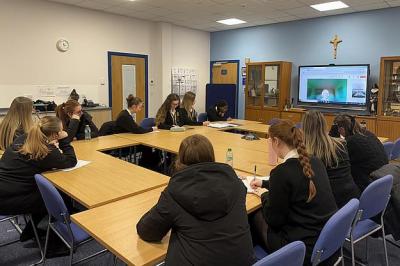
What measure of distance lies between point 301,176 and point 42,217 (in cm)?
212

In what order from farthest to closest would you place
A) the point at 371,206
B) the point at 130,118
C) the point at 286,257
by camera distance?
the point at 130,118
the point at 371,206
the point at 286,257

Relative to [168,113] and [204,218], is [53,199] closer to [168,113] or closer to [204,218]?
[204,218]

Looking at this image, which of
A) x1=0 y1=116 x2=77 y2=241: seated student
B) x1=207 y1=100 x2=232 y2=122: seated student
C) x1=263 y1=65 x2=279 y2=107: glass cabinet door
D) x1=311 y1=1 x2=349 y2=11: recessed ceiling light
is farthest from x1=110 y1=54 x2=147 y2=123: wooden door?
x1=0 y1=116 x2=77 y2=241: seated student

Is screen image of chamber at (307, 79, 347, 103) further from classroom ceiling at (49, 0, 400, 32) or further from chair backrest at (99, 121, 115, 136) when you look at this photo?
chair backrest at (99, 121, 115, 136)

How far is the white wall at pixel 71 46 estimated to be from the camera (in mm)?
5336

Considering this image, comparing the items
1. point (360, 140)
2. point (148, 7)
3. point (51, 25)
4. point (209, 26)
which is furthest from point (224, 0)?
point (360, 140)

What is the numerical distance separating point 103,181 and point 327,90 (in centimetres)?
532

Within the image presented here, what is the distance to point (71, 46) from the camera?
6.02m

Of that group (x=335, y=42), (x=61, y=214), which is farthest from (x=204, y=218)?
(x=335, y=42)

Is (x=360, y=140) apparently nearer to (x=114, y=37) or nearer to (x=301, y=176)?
(x=301, y=176)

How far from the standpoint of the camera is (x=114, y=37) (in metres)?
6.64

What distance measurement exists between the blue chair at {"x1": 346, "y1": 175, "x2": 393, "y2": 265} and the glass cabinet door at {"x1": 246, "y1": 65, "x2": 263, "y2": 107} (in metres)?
5.24

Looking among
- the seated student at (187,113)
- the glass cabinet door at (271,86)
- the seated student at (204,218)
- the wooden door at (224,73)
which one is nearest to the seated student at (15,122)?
the seated student at (204,218)

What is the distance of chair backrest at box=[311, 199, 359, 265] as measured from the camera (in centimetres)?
154
